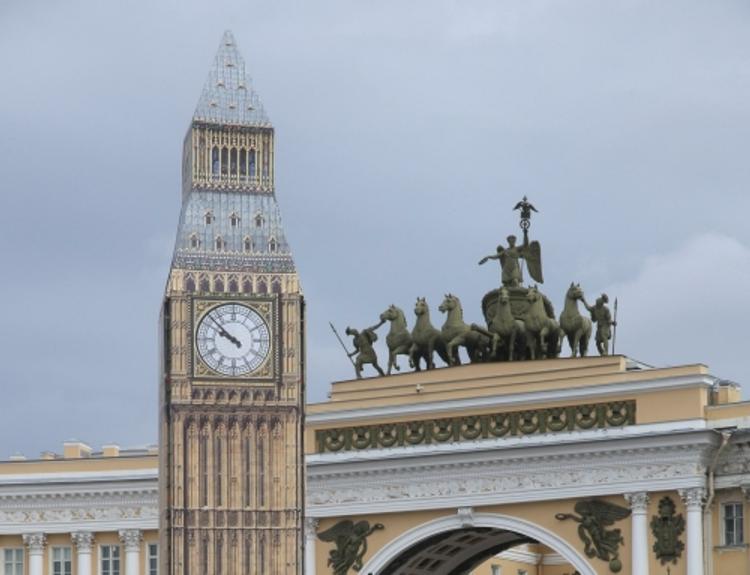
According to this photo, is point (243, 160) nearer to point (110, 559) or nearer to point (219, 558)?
point (219, 558)

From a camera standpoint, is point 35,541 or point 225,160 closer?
point 225,160

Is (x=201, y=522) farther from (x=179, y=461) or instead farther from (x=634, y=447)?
(x=634, y=447)

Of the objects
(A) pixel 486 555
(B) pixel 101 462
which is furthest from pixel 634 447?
(B) pixel 101 462

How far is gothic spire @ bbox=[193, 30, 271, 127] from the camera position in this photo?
213 feet

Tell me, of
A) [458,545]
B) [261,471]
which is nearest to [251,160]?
[261,471]

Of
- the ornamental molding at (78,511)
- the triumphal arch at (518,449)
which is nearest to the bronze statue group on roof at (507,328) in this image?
the triumphal arch at (518,449)

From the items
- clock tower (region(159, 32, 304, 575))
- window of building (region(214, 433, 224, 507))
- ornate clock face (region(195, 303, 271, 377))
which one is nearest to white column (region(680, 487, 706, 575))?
clock tower (region(159, 32, 304, 575))

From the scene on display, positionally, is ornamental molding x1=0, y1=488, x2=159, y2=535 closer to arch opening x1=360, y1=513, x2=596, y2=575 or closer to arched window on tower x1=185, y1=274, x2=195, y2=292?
arch opening x1=360, y1=513, x2=596, y2=575

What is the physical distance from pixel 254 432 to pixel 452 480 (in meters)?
11.7

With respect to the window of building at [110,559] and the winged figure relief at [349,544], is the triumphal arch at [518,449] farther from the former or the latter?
the window of building at [110,559]

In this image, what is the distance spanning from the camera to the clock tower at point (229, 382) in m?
62.4

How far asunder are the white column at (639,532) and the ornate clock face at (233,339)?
12257mm

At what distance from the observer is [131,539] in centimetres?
7862

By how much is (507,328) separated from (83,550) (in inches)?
596
